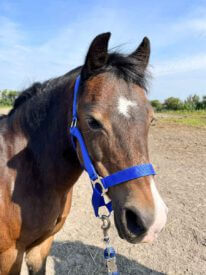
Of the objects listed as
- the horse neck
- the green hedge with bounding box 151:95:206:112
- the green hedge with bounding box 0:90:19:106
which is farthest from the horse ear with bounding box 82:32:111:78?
the green hedge with bounding box 151:95:206:112

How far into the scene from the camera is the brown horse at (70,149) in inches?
65.1

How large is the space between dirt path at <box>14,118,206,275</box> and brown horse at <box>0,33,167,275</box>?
1.11 meters

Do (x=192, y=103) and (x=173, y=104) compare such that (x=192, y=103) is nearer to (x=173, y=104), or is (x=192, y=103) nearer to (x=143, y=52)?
(x=173, y=104)

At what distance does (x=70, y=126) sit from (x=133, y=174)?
62cm

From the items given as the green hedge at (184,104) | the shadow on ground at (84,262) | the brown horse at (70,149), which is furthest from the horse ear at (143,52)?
the green hedge at (184,104)

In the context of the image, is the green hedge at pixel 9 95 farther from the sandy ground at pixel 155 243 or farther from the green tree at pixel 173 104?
the green tree at pixel 173 104

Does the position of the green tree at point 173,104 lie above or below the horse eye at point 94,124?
below

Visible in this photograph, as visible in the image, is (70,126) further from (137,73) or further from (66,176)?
(137,73)

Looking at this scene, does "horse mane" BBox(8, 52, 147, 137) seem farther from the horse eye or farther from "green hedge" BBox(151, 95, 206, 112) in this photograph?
"green hedge" BBox(151, 95, 206, 112)

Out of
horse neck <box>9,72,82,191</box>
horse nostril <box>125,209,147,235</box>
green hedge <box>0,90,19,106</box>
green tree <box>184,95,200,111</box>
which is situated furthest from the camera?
green tree <box>184,95,200,111</box>

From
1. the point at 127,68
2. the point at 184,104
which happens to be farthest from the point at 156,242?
the point at 184,104

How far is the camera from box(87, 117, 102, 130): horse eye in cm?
174

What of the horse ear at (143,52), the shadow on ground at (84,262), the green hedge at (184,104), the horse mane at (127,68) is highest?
the horse ear at (143,52)

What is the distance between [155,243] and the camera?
3.97m
